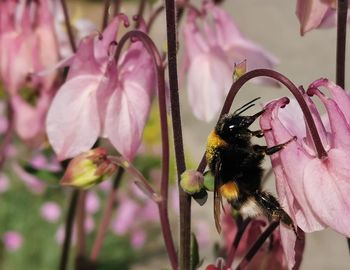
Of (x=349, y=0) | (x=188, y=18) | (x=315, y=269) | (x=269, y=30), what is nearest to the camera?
(x=349, y=0)

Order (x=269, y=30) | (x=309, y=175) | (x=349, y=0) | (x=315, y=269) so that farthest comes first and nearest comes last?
(x=269, y=30)
(x=315, y=269)
(x=349, y=0)
(x=309, y=175)

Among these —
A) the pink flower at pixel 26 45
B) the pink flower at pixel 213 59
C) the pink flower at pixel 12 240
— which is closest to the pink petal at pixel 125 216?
the pink flower at pixel 12 240

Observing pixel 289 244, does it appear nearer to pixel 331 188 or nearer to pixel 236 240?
pixel 331 188

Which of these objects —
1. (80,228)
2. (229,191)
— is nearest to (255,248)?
(229,191)

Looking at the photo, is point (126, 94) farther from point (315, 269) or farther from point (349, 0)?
point (315, 269)

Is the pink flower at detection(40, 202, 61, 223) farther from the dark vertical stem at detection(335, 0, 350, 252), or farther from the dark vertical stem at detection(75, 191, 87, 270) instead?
the dark vertical stem at detection(335, 0, 350, 252)

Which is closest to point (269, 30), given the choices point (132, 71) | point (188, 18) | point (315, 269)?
point (315, 269)
